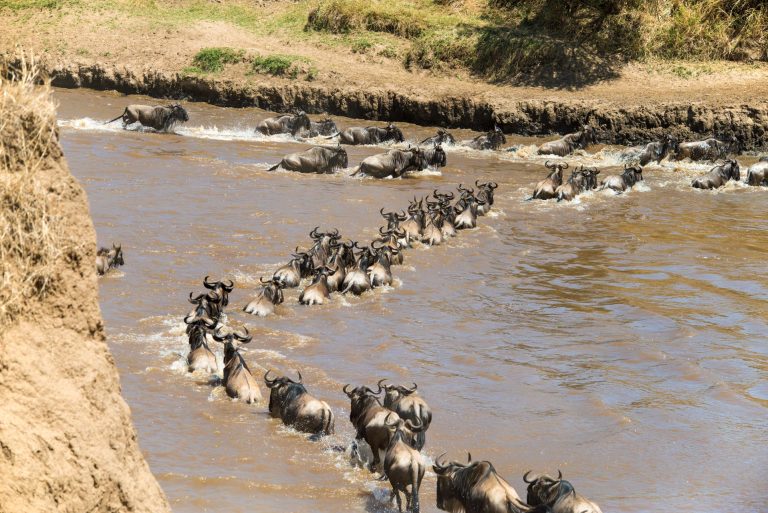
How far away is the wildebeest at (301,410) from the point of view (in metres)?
8.33

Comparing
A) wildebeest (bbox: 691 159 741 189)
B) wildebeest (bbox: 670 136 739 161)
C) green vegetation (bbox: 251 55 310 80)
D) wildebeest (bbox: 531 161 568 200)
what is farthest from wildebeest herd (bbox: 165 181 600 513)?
green vegetation (bbox: 251 55 310 80)

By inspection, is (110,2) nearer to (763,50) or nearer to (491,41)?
(491,41)

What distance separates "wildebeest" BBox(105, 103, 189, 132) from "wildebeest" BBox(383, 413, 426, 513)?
1730cm

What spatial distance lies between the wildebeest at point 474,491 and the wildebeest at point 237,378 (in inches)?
90.1

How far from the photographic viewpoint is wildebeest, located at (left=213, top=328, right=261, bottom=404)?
29.4 feet

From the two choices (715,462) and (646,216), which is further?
(646,216)

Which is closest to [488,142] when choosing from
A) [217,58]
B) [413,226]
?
[413,226]

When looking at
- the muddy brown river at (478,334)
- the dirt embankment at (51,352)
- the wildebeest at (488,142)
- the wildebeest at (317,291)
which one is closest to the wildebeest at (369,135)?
the wildebeest at (488,142)

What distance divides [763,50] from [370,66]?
32.2 feet

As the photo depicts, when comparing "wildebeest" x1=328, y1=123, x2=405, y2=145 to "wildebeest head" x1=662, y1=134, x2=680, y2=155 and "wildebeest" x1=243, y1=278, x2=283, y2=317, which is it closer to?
"wildebeest head" x1=662, y1=134, x2=680, y2=155

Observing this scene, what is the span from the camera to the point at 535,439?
28.7 ft

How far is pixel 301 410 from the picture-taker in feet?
27.4

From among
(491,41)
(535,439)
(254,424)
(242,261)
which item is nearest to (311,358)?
(254,424)

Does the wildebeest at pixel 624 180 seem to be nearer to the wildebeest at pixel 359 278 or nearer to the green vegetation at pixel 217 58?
the wildebeest at pixel 359 278
